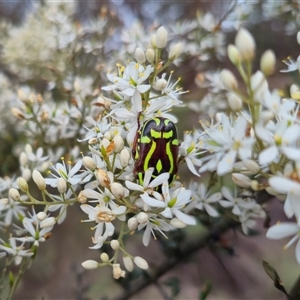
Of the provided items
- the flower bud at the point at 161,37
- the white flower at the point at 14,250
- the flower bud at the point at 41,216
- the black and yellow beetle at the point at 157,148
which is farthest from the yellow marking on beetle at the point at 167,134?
the white flower at the point at 14,250

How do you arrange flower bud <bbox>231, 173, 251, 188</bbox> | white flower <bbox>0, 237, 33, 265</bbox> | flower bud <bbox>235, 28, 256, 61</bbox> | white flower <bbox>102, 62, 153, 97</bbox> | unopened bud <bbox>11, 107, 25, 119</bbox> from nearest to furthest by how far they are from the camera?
flower bud <bbox>235, 28, 256, 61</bbox> → flower bud <bbox>231, 173, 251, 188</bbox> → white flower <bbox>102, 62, 153, 97</bbox> → white flower <bbox>0, 237, 33, 265</bbox> → unopened bud <bbox>11, 107, 25, 119</bbox>

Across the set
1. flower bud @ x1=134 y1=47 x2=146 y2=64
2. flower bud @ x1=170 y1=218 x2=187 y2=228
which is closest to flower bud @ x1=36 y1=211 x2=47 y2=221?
flower bud @ x1=170 y1=218 x2=187 y2=228

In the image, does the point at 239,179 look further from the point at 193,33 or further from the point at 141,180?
the point at 193,33

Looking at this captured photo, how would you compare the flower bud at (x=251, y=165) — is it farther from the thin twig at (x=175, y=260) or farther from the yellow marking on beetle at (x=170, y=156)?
the thin twig at (x=175, y=260)

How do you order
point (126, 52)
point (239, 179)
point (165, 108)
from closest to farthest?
1. point (239, 179)
2. point (165, 108)
3. point (126, 52)

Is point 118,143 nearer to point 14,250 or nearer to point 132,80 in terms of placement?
point 132,80

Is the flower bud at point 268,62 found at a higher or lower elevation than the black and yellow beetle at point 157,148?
higher

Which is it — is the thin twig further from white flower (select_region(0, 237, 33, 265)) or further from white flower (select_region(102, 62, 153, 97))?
white flower (select_region(102, 62, 153, 97))

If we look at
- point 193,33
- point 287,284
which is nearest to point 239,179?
point 193,33
